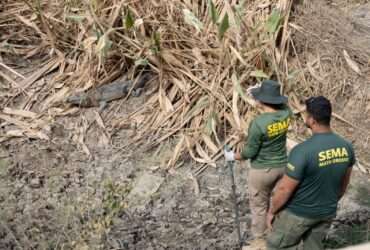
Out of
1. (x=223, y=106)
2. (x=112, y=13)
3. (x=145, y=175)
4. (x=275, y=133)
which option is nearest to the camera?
(x=275, y=133)

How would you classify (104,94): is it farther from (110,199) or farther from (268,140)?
(268,140)

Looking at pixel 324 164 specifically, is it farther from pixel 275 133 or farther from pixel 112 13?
pixel 112 13

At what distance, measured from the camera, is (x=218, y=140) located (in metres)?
6.82

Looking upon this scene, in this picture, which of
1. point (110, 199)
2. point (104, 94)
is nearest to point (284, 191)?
point (110, 199)

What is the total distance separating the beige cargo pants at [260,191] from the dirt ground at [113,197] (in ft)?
1.48

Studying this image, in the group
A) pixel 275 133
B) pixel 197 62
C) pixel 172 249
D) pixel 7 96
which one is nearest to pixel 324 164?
pixel 275 133

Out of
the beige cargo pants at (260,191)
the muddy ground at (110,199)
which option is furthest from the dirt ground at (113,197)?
the beige cargo pants at (260,191)

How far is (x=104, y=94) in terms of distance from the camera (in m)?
7.30

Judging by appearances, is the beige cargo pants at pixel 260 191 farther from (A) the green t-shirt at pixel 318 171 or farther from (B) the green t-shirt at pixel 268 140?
(A) the green t-shirt at pixel 318 171

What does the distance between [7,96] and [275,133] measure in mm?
3670

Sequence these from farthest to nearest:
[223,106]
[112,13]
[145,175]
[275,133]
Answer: [112,13]
[223,106]
[145,175]
[275,133]

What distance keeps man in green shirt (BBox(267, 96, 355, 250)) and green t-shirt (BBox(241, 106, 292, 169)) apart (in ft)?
1.53

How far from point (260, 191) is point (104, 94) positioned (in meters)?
2.74

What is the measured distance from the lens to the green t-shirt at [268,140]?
484 centimetres
